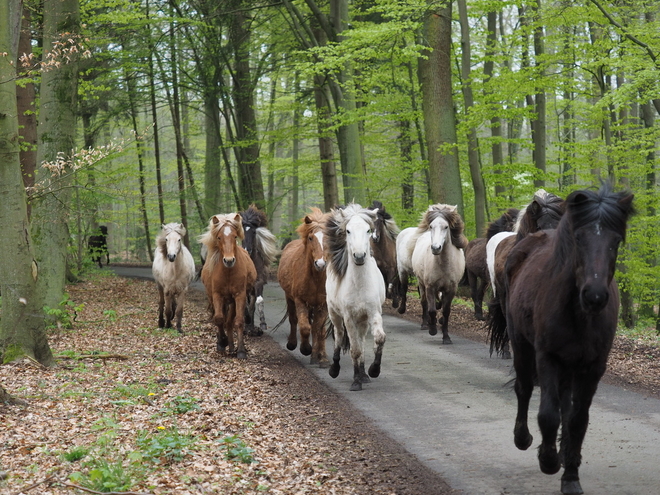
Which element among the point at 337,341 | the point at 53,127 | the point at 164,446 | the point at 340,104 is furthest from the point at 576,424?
the point at 340,104

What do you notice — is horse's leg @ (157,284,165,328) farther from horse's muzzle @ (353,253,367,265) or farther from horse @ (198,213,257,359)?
horse's muzzle @ (353,253,367,265)

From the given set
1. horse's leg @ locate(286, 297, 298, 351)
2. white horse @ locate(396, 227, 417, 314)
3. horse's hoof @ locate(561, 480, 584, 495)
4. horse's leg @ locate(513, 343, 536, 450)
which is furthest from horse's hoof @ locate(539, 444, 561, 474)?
white horse @ locate(396, 227, 417, 314)

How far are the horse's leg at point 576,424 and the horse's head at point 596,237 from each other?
0.75m

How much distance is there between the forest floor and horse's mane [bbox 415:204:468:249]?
11.5ft

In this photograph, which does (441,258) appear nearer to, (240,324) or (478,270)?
(478,270)

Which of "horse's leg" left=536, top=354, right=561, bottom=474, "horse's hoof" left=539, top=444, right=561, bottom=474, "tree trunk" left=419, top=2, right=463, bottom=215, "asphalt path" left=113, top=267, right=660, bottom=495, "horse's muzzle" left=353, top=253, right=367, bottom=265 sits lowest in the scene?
"asphalt path" left=113, top=267, right=660, bottom=495

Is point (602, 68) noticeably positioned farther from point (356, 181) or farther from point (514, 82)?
point (356, 181)

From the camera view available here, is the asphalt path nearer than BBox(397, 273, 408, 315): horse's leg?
Yes

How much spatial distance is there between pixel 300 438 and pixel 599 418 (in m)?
3.14

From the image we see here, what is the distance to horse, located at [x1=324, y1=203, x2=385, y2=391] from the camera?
865 centimetres

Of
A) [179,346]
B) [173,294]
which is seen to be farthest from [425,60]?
[179,346]

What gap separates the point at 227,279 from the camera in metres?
11.2

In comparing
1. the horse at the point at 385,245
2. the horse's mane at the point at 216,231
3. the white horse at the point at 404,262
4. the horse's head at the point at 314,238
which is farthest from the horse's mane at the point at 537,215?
the white horse at the point at 404,262

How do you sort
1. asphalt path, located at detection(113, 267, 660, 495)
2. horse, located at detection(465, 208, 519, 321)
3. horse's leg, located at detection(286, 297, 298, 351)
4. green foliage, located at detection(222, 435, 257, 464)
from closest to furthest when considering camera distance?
asphalt path, located at detection(113, 267, 660, 495)
green foliage, located at detection(222, 435, 257, 464)
horse's leg, located at detection(286, 297, 298, 351)
horse, located at detection(465, 208, 519, 321)
